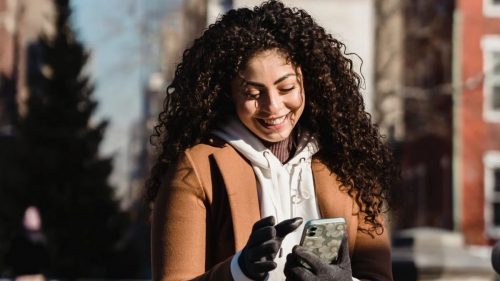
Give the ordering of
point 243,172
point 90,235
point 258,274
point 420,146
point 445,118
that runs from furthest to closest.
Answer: point 420,146 → point 445,118 → point 90,235 → point 243,172 → point 258,274

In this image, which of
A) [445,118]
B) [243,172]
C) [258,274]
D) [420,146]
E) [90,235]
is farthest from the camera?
[420,146]

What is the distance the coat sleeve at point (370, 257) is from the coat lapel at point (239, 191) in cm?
29

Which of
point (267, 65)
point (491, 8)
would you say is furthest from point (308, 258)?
point (491, 8)

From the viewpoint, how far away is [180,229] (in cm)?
288

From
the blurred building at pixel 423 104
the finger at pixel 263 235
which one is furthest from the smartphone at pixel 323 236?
the blurred building at pixel 423 104

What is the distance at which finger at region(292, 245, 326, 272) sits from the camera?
2.67 meters

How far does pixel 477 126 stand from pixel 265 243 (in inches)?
1061

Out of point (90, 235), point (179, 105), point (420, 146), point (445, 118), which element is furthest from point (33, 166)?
point (179, 105)

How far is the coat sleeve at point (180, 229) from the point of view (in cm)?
287

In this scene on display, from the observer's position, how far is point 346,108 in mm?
3150

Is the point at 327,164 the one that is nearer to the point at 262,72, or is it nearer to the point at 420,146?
the point at 262,72

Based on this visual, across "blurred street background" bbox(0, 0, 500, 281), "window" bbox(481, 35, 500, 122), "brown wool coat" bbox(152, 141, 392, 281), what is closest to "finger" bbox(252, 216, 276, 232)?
"brown wool coat" bbox(152, 141, 392, 281)

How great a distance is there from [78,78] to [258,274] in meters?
22.8

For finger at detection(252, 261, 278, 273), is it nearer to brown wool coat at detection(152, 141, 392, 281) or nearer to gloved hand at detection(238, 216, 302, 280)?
gloved hand at detection(238, 216, 302, 280)
